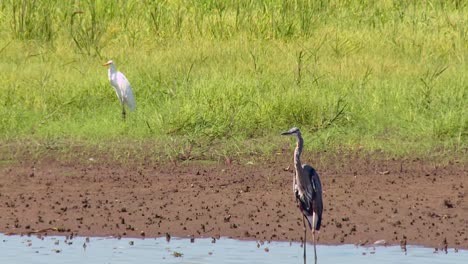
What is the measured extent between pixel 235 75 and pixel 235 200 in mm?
3411

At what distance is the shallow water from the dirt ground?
135 millimetres

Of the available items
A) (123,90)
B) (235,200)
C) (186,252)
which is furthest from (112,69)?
(186,252)

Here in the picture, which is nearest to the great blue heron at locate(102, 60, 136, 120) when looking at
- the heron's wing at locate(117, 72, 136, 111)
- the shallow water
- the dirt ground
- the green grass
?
the heron's wing at locate(117, 72, 136, 111)

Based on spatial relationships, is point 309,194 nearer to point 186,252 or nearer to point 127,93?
point 186,252

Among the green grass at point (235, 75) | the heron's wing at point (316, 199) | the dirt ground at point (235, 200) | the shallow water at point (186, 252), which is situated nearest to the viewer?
the shallow water at point (186, 252)

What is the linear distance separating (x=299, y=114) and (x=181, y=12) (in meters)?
4.20

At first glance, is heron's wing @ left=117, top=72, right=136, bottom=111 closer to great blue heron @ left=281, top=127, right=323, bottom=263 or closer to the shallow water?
the shallow water

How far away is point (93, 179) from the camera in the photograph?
8492 mm

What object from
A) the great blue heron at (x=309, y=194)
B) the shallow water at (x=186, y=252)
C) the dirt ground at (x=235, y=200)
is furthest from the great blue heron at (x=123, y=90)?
the great blue heron at (x=309, y=194)

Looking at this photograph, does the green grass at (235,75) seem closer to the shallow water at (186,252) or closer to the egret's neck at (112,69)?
the egret's neck at (112,69)

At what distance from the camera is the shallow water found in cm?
652

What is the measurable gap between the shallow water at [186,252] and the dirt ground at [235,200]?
0.13m

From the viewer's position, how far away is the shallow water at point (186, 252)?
6.52 meters

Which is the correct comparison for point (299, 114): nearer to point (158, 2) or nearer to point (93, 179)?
point (93, 179)
